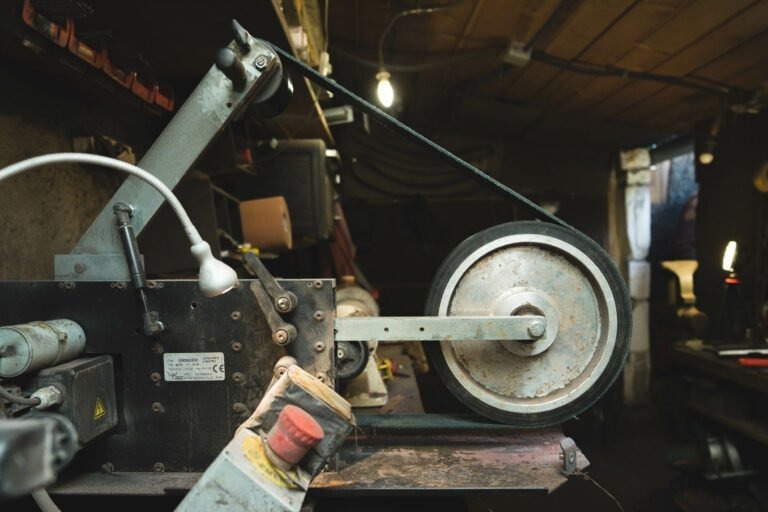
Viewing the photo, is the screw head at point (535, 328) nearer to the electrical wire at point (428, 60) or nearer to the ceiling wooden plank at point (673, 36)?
the ceiling wooden plank at point (673, 36)

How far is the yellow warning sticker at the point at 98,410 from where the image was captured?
2.73 ft

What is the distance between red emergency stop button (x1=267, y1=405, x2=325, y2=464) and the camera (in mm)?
666

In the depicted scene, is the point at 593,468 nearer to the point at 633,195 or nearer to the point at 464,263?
the point at 633,195

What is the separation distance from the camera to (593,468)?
3.02 metres

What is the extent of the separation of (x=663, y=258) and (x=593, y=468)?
2.52 metres

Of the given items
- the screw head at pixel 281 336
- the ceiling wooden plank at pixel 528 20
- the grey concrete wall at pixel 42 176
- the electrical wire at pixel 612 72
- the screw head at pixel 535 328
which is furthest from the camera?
the electrical wire at pixel 612 72

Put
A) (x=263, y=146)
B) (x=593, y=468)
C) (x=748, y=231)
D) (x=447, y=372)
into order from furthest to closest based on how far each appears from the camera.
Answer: (x=593, y=468) < (x=748, y=231) < (x=263, y=146) < (x=447, y=372)

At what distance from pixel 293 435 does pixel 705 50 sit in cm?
238

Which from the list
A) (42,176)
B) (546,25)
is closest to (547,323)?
(42,176)

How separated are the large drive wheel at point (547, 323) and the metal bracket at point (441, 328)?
0.22 ft

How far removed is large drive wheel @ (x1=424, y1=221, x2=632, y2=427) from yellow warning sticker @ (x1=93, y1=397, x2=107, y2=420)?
2.26 feet

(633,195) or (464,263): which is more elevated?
(633,195)

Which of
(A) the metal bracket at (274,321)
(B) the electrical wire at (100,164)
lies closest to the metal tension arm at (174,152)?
(B) the electrical wire at (100,164)

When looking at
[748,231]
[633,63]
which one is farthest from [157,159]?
[748,231]
